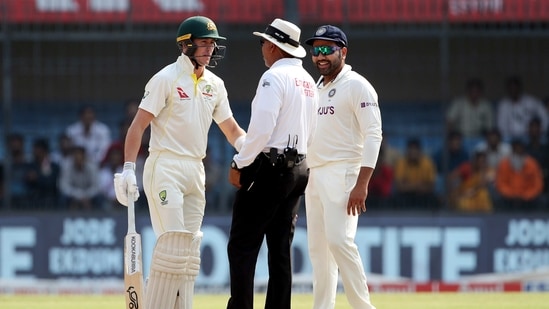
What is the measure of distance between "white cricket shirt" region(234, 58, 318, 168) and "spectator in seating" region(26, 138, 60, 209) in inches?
295

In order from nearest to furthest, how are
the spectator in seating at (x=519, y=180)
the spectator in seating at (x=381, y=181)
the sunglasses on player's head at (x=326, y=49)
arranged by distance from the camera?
the sunglasses on player's head at (x=326, y=49)
the spectator in seating at (x=519, y=180)
the spectator in seating at (x=381, y=181)

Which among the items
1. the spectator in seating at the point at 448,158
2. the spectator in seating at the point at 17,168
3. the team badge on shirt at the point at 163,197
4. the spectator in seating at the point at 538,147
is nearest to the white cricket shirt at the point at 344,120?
Result: the team badge on shirt at the point at 163,197

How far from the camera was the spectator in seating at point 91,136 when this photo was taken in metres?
15.7

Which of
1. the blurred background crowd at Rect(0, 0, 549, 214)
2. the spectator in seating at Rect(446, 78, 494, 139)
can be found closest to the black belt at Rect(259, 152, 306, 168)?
the blurred background crowd at Rect(0, 0, 549, 214)

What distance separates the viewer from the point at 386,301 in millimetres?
11984

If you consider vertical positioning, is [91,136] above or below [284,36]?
below

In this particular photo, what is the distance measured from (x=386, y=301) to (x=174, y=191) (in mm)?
4183

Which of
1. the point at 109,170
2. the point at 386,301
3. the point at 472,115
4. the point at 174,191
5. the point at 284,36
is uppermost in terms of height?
the point at 284,36

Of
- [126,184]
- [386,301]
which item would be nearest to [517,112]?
[386,301]

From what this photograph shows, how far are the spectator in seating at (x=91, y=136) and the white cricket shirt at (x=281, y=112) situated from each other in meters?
7.53

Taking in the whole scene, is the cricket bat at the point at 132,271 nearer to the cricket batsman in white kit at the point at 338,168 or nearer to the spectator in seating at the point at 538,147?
the cricket batsman in white kit at the point at 338,168

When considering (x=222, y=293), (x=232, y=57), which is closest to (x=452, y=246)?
(x=222, y=293)

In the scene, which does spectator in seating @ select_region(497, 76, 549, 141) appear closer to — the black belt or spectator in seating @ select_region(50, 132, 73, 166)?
spectator in seating @ select_region(50, 132, 73, 166)

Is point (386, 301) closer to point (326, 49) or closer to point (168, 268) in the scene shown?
point (326, 49)
